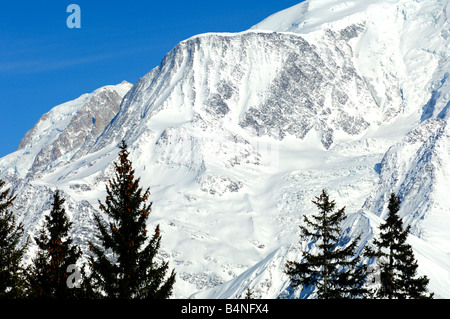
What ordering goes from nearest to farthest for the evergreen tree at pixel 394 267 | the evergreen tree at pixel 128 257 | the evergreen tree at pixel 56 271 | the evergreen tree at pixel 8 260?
the evergreen tree at pixel 128 257, the evergreen tree at pixel 8 260, the evergreen tree at pixel 56 271, the evergreen tree at pixel 394 267

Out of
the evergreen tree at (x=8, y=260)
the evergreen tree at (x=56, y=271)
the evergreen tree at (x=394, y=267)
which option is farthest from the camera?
the evergreen tree at (x=394, y=267)

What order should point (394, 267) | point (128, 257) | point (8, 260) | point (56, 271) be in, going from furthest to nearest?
point (394, 267) → point (56, 271) → point (8, 260) → point (128, 257)

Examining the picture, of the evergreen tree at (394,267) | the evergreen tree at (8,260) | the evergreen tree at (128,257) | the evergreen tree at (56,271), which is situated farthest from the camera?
the evergreen tree at (394,267)

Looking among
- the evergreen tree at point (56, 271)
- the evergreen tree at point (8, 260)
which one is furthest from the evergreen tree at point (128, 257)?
the evergreen tree at point (56, 271)

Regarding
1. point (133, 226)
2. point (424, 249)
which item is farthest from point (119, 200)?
point (424, 249)

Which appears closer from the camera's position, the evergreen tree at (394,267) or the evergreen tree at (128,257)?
the evergreen tree at (128,257)

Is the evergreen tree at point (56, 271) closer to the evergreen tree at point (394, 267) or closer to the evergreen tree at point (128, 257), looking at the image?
the evergreen tree at point (128, 257)

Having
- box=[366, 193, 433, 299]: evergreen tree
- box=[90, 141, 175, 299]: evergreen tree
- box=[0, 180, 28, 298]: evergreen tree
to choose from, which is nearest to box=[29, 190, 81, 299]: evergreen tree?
box=[0, 180, 28, 298]: evergreen tree

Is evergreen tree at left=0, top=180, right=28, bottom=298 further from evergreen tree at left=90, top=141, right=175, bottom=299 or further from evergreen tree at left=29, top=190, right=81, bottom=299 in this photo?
evergreen tree at left=90, top=141, right=175, bottom=299

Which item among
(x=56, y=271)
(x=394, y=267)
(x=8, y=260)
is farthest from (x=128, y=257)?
(x=394, y=267)

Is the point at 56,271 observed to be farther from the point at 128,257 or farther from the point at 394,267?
the point at 394,267
